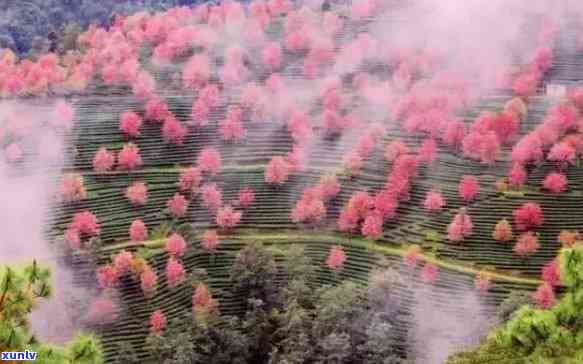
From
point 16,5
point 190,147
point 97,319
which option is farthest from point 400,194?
point 16,5

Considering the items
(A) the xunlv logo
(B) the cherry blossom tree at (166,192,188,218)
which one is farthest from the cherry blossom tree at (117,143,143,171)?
(A) the xunlv logo

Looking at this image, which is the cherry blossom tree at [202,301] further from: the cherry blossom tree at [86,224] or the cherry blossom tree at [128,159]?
the cherry blossom tree at [128,159]

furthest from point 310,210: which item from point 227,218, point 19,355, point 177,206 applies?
point 19,355

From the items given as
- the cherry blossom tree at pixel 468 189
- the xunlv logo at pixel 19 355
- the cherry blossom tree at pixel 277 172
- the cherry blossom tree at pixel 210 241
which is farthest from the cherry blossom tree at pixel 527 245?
the xunlv logo at pixel 19 355

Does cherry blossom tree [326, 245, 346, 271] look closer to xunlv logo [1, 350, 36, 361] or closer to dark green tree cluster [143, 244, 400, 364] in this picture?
dark green tree cluster [143, 244, 400, 364]

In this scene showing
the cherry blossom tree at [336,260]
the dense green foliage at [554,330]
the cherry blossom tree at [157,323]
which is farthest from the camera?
the cherry blossom tree at [336,260]

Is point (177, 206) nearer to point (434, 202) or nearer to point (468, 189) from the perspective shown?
point (434, 202)
